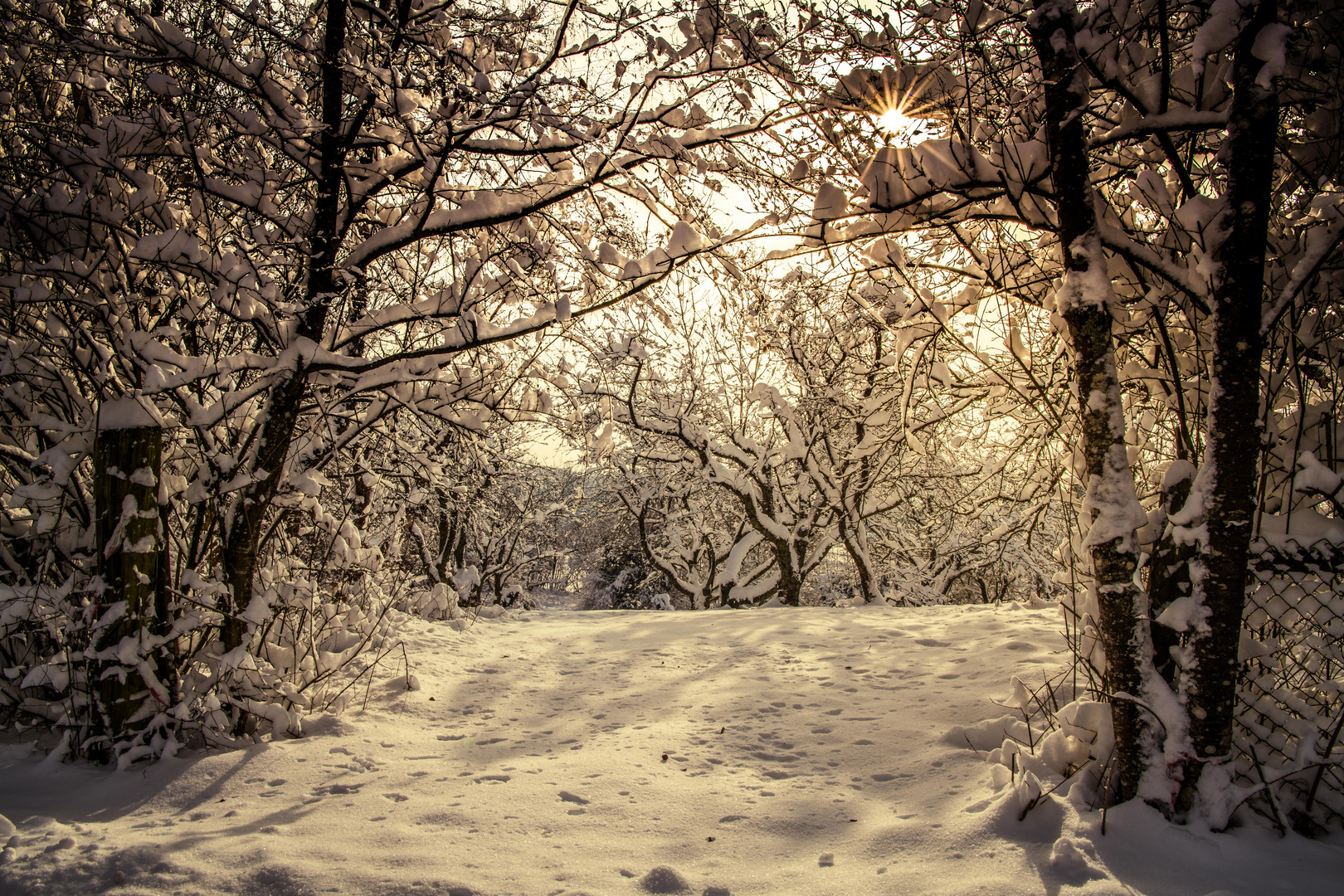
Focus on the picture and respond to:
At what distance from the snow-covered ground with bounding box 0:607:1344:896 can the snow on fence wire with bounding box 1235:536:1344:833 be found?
0.54 feet

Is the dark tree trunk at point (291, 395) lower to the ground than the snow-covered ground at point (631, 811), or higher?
higher

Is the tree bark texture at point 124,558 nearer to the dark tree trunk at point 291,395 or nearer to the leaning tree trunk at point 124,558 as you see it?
the leaning tree trunk at point 124,558

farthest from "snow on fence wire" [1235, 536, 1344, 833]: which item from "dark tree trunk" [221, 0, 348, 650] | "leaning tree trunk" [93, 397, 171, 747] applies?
"leaning tree trunk" [93, 397, 171, 747]

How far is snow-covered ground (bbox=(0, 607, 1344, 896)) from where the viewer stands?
6.11 ft

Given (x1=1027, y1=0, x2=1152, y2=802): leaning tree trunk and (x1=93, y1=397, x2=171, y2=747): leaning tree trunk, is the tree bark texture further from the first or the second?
(x1=1027, y1=0, x2=1152, y2=802): leaning tree trunk

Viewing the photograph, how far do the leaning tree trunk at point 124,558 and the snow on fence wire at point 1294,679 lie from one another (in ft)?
14.2

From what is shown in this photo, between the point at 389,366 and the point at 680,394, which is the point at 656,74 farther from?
the point at 680,394

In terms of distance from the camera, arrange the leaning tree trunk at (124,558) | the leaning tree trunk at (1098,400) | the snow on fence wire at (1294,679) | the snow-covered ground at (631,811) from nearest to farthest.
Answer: the snow-covered ground at (631,811) → the snow on fence wire at (1294,679) → the leaning tree trunk at (1098,400) → the leaning tree trunk at (124,558)

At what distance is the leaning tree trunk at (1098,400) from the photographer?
2107 mm

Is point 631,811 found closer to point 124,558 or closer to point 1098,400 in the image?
point 1098,400

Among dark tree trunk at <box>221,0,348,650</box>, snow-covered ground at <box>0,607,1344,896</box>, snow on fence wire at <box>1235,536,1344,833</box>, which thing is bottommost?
snow-covered ground at <box>0,607,1344,896</box>

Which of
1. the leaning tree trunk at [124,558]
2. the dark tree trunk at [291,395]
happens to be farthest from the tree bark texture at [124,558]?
the dark tree trunk at [291,395]

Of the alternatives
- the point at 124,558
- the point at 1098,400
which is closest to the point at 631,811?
the point at 1098,400

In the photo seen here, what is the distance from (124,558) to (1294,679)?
4.75 meters
